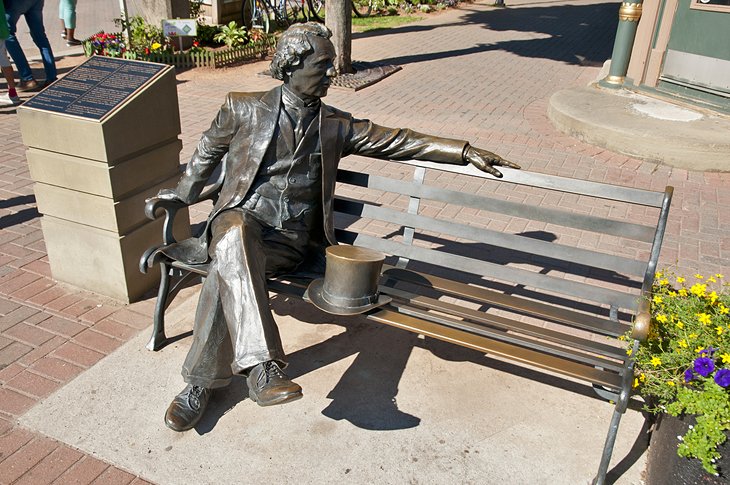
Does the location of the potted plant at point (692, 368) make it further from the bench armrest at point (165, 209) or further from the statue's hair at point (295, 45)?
the bench armrest at point (165, 209)

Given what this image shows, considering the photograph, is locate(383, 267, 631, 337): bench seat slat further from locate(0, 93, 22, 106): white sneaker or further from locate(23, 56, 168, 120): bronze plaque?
locate(0, 93, 22, 106): white sneaker

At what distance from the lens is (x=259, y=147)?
337cm

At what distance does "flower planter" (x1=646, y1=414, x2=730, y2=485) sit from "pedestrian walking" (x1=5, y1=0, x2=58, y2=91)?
857 centimetres

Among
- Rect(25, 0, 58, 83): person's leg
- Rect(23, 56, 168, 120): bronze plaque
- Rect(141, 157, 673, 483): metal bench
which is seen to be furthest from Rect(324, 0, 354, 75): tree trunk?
Rect(141, 157, 673, 483): metal bench

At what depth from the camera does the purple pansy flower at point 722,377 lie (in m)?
2.46

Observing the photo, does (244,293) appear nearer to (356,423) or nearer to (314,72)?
(356,423)

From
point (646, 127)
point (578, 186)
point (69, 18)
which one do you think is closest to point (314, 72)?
point (578, 186)

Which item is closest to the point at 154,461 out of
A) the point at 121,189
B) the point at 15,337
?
the point at 15,337

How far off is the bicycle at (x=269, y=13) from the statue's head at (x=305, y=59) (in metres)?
10.0

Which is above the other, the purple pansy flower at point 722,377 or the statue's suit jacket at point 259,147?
the statue's suit jacket at point 259,147

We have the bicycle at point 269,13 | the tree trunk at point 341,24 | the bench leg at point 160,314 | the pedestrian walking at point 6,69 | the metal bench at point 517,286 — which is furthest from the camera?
the bicycle at point 269,13

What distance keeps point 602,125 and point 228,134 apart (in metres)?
5.35

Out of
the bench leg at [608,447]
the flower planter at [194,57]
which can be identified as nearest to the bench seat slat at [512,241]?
the bench leg at [608,447]

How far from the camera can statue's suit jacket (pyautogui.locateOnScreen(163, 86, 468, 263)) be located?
338 centimetres
